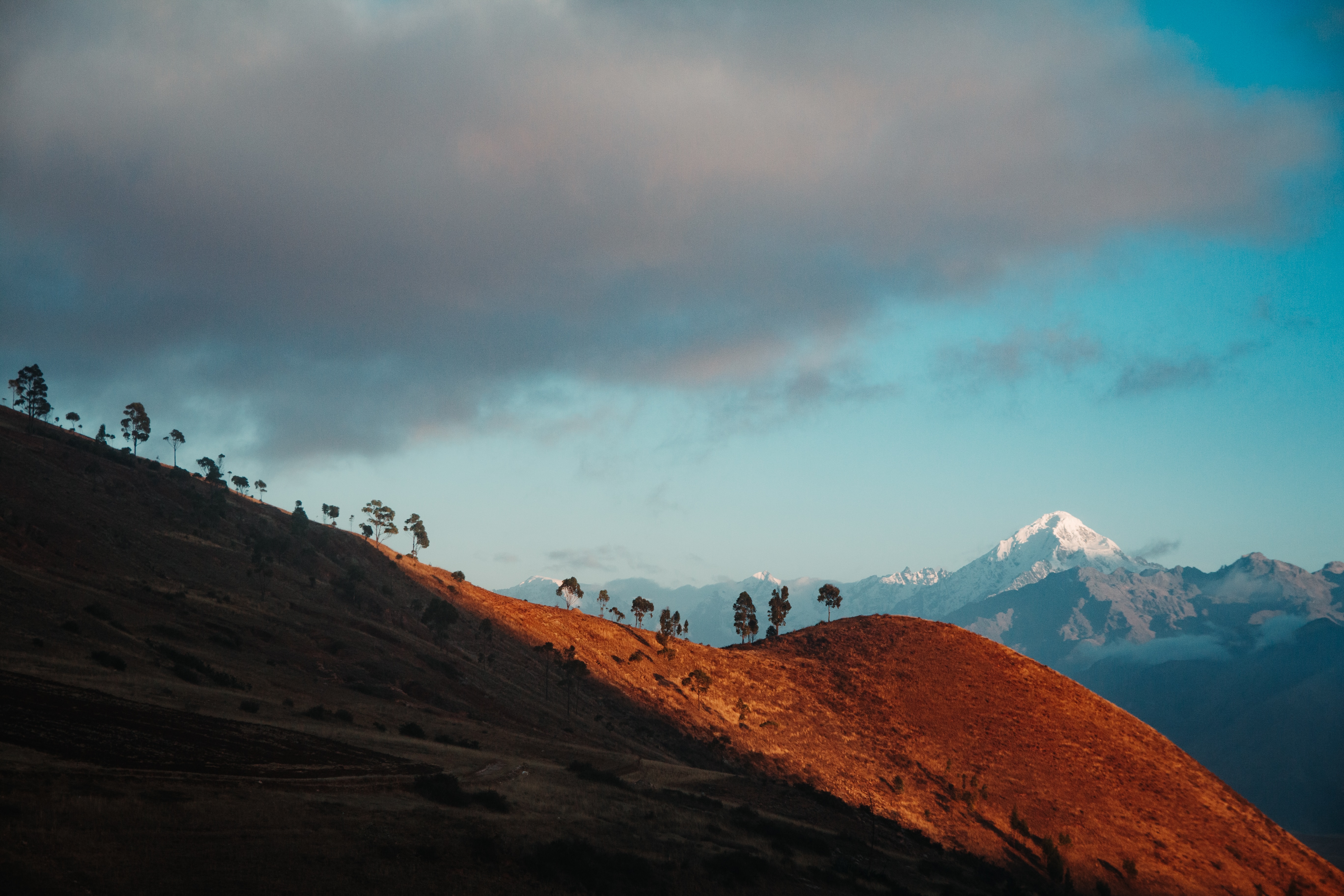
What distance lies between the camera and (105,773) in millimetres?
29875

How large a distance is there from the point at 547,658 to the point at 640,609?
6591cm

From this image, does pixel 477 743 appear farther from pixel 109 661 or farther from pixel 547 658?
pixel 547 658

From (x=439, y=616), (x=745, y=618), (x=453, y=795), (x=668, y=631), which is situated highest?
(x=745, y=618)

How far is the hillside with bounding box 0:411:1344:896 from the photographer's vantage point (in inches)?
1153

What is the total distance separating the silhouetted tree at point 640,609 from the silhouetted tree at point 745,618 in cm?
1912

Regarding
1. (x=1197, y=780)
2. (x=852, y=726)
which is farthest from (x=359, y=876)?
(x=1197, y=780)

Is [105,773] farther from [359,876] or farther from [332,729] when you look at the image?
[332,729]

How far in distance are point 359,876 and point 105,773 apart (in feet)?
37.9

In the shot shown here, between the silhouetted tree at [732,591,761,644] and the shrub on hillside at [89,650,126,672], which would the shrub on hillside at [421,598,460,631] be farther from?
the silhouetted tree at [732,591,761,644]

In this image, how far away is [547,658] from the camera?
10731 centimetres

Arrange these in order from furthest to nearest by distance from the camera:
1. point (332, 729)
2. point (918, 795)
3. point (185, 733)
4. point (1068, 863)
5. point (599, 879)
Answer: point (918, 795)
point (1068, 863)
point (332, 729)
point (185, 733)
point (599, 879)

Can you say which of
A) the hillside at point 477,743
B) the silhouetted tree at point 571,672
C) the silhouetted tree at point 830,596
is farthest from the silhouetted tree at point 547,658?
the silhouetted tree at point 830,596

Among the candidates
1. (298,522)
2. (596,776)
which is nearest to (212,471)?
(298,522)

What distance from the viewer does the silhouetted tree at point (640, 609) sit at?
551 ft
